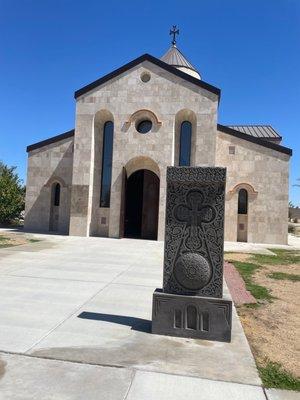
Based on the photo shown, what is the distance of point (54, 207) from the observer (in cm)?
2519

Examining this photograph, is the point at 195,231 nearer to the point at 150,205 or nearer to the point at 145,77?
the point at 145,77

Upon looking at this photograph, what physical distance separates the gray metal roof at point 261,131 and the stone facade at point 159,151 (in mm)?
12150

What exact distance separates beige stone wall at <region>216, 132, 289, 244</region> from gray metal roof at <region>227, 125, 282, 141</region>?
39.5 feet

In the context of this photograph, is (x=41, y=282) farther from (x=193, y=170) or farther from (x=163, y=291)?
(x=193, y=170)

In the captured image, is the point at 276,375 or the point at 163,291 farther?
the point at 163,291

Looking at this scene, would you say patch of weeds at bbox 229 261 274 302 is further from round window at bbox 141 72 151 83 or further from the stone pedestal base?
round window at bbox 141 72 151 83

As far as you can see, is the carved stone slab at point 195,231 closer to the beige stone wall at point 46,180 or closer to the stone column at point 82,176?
the stone column at point 82,176

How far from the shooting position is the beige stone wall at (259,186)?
22.1 meters

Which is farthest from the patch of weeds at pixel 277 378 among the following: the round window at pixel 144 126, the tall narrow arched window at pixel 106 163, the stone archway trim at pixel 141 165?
the round window at pixel 144 126

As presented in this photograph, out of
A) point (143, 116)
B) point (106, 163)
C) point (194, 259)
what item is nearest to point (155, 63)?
point (143, 116)

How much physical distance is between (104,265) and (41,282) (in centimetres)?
316

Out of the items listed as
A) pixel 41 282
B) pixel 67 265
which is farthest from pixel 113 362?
pixel 67 265

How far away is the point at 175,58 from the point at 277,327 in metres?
30.7

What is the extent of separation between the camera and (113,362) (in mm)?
4332
